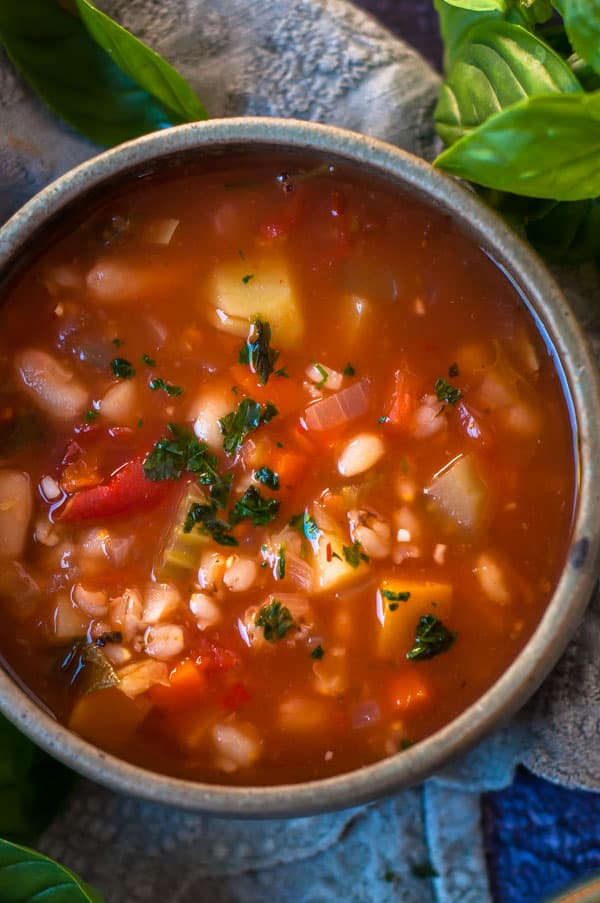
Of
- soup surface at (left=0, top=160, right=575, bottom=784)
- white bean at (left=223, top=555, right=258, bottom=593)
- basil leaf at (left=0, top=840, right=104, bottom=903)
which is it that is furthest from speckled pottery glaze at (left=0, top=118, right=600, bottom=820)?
white bean at (left=223, top=555, right=258, bottom=593)

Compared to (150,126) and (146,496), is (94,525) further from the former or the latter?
(150,126)

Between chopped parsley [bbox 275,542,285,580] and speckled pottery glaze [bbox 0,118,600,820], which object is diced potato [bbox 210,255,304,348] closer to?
speckled pottery glaze [bbox 0,118,600,820]

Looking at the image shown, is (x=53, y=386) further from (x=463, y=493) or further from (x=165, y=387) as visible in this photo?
(x=463, y=493)

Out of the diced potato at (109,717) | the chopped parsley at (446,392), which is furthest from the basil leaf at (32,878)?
the chopped parsley at (446,392)

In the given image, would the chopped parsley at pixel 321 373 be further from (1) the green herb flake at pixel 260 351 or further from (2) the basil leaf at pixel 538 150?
(2) the basil leaf at pixel 538 150

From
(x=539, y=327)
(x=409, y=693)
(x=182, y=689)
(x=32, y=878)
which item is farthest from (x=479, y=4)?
(x=32, y=878)
